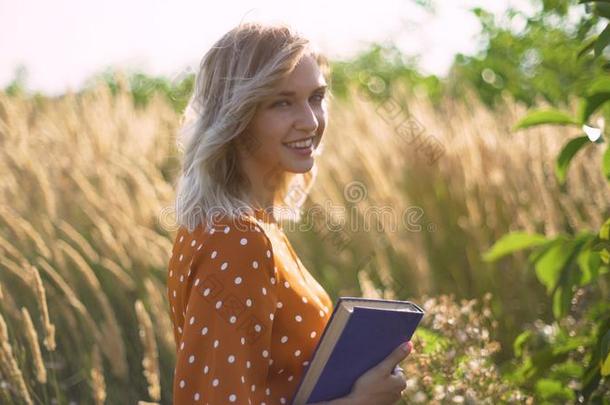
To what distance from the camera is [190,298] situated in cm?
206

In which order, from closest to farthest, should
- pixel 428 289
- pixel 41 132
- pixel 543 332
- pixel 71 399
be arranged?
pixel 543 332, pixel 71 399, pixel 428 289, pixel 41 132

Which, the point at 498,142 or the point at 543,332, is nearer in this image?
the point at 543,332

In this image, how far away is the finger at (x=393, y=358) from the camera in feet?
6.98

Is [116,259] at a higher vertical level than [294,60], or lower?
lower

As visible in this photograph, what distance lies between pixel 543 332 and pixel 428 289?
1.09 m

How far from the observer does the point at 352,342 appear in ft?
6.75

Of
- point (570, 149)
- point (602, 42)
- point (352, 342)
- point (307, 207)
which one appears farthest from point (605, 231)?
point (307, 207)

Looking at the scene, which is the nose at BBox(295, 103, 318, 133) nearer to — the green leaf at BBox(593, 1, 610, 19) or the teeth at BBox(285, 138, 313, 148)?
the teeth at BBox(285, 138, 313, 148)

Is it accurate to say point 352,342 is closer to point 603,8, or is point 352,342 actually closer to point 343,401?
point 343,401

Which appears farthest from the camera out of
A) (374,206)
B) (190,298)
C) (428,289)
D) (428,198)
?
(428,198)

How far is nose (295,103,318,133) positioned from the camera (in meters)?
2.25

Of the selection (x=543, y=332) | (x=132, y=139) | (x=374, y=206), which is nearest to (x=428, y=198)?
(x=374, y=206)

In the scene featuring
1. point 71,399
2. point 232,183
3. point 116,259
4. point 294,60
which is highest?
point 294,60

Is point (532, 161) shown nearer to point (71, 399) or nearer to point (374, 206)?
point (374, 206)
